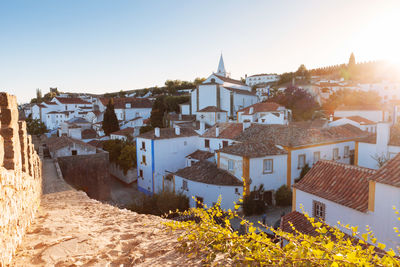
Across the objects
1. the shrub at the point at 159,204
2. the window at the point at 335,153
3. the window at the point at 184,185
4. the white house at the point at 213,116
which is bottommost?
the shrub at the point at 159,204

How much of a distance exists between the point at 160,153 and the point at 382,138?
16760 mm

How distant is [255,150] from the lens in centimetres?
1727

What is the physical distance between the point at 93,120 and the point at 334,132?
41440 millimetres

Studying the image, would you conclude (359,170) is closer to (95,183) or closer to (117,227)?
(117,227)

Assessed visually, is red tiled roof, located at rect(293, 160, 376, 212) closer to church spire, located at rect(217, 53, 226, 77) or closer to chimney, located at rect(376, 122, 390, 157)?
chimney, located at rect(376, 122, 390, 157)

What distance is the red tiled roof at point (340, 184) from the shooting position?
9547mm

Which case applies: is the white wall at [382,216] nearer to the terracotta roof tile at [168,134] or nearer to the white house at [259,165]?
the white house at [259,165]

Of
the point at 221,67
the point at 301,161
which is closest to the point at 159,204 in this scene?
the point at 301,161

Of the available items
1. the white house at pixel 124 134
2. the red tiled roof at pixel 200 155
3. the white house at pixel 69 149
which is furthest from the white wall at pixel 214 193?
the white house at pixel 124 134

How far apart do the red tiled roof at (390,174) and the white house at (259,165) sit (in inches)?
327

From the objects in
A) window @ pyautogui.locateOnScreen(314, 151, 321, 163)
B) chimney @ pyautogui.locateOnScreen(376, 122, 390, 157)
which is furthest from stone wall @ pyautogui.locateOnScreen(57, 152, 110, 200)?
chimney @ pyautogui.locateOnScreen(376, 122, 390, 157)

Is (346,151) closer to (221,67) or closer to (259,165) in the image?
(259,165)

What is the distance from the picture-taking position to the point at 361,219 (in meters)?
9.03

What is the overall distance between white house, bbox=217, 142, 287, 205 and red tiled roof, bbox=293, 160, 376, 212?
508 cm
